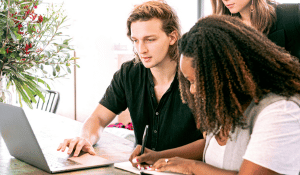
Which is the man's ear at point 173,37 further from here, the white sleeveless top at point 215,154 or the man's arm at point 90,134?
the white sleeveless top at point 215,154

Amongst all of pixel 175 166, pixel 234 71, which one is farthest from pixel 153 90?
pixel 234 71

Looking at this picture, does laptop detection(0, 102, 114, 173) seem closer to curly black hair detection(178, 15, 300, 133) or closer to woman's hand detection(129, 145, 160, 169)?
woman's hand detection(129, 145, 160, 169)

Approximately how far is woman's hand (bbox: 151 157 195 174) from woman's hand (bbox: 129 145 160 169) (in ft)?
0.17

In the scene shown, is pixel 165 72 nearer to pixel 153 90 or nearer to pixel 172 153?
pixel 153 90

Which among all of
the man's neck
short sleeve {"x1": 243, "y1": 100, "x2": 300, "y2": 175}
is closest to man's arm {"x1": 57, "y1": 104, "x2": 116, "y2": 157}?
the man's neck

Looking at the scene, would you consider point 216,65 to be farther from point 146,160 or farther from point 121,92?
point 121,92

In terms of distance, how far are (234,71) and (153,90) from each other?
701mm

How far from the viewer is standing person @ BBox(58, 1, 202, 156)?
133cm

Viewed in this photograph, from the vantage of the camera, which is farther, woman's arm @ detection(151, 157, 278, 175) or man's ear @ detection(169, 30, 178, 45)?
man's ear @ detection(169, 30, 178, 45)

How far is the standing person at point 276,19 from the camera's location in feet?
4.50

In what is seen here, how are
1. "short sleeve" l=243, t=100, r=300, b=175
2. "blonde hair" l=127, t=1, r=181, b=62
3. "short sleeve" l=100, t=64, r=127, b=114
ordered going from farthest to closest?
"short sleeve" l=100, t=64, r=127, b=114 → "blonde hair" l=127, t=1, r=181, b=62 → "short sleeve" l=243, t=100, r=300, b=175

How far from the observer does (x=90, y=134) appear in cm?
132

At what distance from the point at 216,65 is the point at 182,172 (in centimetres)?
34

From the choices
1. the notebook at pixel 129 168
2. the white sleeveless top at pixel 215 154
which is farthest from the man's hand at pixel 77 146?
the white sleeveless top at pixel 215 154
